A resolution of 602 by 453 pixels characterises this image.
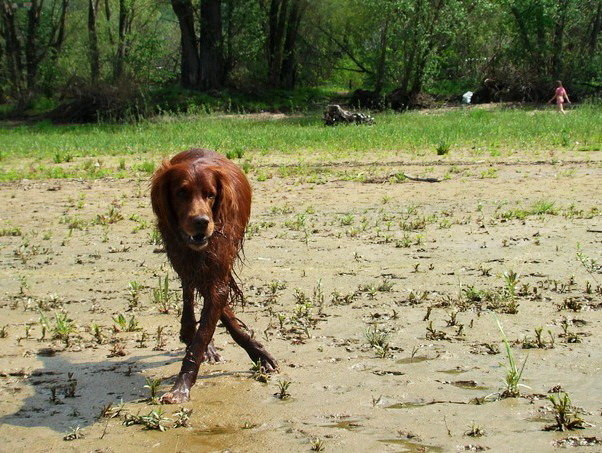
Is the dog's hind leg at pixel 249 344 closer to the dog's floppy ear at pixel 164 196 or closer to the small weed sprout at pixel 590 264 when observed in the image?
the dog's floppy ear at pixel 164 196

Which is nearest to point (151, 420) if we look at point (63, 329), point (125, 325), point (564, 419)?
point (63, 329)

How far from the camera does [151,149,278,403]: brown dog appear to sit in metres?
5.12

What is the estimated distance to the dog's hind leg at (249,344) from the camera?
220 inches

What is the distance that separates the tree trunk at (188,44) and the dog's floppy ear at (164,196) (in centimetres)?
2824

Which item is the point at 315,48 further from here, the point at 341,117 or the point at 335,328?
the point at 335,328

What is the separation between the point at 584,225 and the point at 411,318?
3.62 meters

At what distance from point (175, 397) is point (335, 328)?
1.59 metres

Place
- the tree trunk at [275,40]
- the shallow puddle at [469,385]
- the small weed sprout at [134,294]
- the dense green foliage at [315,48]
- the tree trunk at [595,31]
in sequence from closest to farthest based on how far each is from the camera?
1. the shallow puddle at [469,385]
2. the small weed sprout at [134,294]
3. the dense green foliage at [315,48]
4. the tree trunk at [595,31]
5. the tree trunk at [275,40]

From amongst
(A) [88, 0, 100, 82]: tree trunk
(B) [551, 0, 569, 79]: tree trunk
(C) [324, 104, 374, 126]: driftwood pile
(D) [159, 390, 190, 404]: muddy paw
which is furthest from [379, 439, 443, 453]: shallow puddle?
(B) [551, 0, 569, 79]: tree trunk

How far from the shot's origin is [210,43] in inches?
1342

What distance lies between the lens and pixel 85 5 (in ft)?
150

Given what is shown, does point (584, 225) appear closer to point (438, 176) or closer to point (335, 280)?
point (335, 280)

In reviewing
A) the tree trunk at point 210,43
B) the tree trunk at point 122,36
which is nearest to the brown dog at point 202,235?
the tree trunk at point 122,36

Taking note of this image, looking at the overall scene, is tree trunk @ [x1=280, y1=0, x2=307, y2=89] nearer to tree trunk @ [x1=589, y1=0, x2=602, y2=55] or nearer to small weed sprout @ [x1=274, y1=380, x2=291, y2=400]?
tree trunk @ [x1=589, y1=0, x2=602, y2=55]
